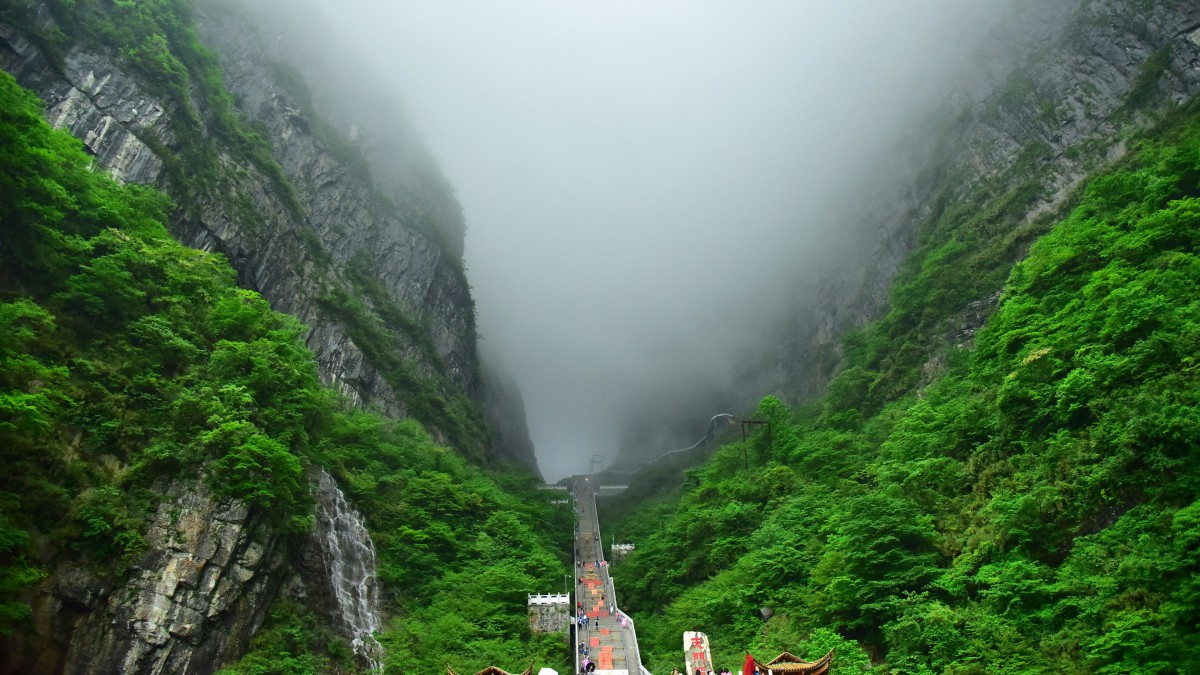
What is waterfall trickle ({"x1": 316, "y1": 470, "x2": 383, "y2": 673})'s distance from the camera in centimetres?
2128

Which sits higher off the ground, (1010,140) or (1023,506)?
(1010,140)

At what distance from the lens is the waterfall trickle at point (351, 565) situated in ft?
69.8

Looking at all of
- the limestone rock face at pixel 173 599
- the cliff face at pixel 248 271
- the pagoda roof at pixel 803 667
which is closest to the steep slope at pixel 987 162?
A: the pagoda roof at pixel 803 667

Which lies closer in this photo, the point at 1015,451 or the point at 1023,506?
the point at 1023,506

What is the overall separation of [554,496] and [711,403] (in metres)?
40.5

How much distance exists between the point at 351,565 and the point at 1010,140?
49141mm

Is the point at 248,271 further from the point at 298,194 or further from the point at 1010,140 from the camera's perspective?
the point at 1010,140

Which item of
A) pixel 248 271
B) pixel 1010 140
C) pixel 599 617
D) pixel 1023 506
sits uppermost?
pixel 1010 140

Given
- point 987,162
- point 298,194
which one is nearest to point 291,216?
point 298,194

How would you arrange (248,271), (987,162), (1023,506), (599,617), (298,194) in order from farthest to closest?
1. (298,194)
2. (987,162)
3. (248,271)
4. (599,617)
5. (1023,506)

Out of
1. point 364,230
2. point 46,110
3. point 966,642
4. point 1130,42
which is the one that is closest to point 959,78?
point 1130,42

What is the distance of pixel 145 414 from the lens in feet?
60.2

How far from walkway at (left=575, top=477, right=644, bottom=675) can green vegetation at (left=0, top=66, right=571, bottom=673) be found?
73.1 inches

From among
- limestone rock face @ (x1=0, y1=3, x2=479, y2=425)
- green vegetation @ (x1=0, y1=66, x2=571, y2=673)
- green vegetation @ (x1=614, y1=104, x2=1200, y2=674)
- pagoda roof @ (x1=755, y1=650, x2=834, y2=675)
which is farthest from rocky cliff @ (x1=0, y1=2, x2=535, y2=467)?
pagoda roof @ (x1=755, y1=650, x2=834, y2=675)
